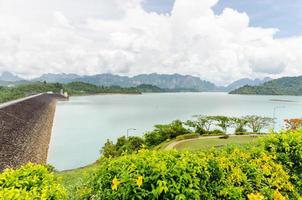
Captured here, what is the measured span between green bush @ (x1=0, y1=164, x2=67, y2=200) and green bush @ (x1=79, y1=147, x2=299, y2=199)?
1.79ft

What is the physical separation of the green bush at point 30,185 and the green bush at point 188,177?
544 millimetres

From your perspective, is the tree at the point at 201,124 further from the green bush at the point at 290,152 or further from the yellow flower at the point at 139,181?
the yellow flower at the point at 139,181

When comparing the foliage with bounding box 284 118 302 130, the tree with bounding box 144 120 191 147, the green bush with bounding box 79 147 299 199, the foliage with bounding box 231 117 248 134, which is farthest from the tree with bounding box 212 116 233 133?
the green bush with bounding box 79 147 299 199

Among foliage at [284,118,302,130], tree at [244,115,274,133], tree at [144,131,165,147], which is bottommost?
tree at [144,131,165,147]

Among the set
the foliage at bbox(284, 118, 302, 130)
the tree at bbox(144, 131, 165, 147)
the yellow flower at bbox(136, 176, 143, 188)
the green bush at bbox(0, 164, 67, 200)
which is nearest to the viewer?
the green bush at bbox(0, 164, 67, 200)

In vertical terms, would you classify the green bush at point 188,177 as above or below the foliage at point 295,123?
above

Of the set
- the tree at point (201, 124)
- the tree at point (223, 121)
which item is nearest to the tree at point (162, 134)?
the tree at point (201, 124)

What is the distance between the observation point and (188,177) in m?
3.44

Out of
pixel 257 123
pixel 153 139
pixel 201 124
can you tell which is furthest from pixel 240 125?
pixel 153 139

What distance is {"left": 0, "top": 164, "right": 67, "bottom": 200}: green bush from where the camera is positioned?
303 cm

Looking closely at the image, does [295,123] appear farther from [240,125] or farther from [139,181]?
[139,181]

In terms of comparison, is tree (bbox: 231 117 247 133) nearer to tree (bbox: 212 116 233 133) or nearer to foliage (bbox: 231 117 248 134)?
foliage (bbox: 231 117 248 134)

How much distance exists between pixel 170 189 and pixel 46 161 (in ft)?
95.5

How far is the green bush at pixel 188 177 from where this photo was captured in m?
3.28
